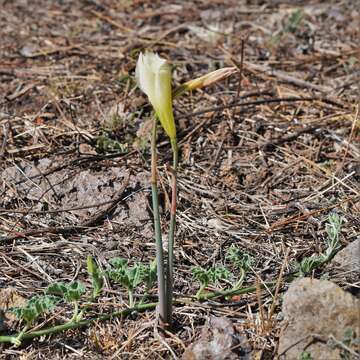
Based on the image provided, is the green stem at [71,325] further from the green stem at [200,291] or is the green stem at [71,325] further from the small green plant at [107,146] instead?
the small green plant at [107,146]

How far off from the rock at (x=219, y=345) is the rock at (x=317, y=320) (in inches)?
4.8

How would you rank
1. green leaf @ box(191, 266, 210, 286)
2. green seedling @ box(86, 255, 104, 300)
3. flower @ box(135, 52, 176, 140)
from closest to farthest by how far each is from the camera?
flower @ box(135, 52, 176, 140)
green seedling @ box(86, 255, 104, 300)
green leaf @ box(191, 266, 210, 286)

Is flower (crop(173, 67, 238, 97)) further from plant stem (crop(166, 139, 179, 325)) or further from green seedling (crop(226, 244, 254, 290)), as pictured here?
green seedling (crop(226, 244, 254, 290))

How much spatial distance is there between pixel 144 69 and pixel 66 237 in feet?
3.21

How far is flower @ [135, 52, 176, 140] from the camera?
2.00 metres

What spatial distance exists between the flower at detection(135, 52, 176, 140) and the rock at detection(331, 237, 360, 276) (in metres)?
0.88

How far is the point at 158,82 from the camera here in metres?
2.00

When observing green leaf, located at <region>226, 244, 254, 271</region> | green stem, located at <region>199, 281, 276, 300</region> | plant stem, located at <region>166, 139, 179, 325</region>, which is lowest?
green stem, located at <region>199, 281, 276, 300</region>

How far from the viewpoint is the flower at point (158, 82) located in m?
2.00

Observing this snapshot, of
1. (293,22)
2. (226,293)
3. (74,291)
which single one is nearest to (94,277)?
(74,291)

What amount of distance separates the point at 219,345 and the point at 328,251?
0.57 meters

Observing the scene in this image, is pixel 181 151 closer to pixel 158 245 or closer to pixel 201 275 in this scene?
pixel 201 275

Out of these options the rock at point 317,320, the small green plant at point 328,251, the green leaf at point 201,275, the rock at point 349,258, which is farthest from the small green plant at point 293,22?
the rock at point 317,320

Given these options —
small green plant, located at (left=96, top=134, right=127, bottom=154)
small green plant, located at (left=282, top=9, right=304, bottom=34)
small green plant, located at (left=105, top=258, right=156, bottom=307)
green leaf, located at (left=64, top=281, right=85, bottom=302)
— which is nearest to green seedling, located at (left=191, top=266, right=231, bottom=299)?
small green plant, located at (left=105, top=258, right=156, bottom=307)
